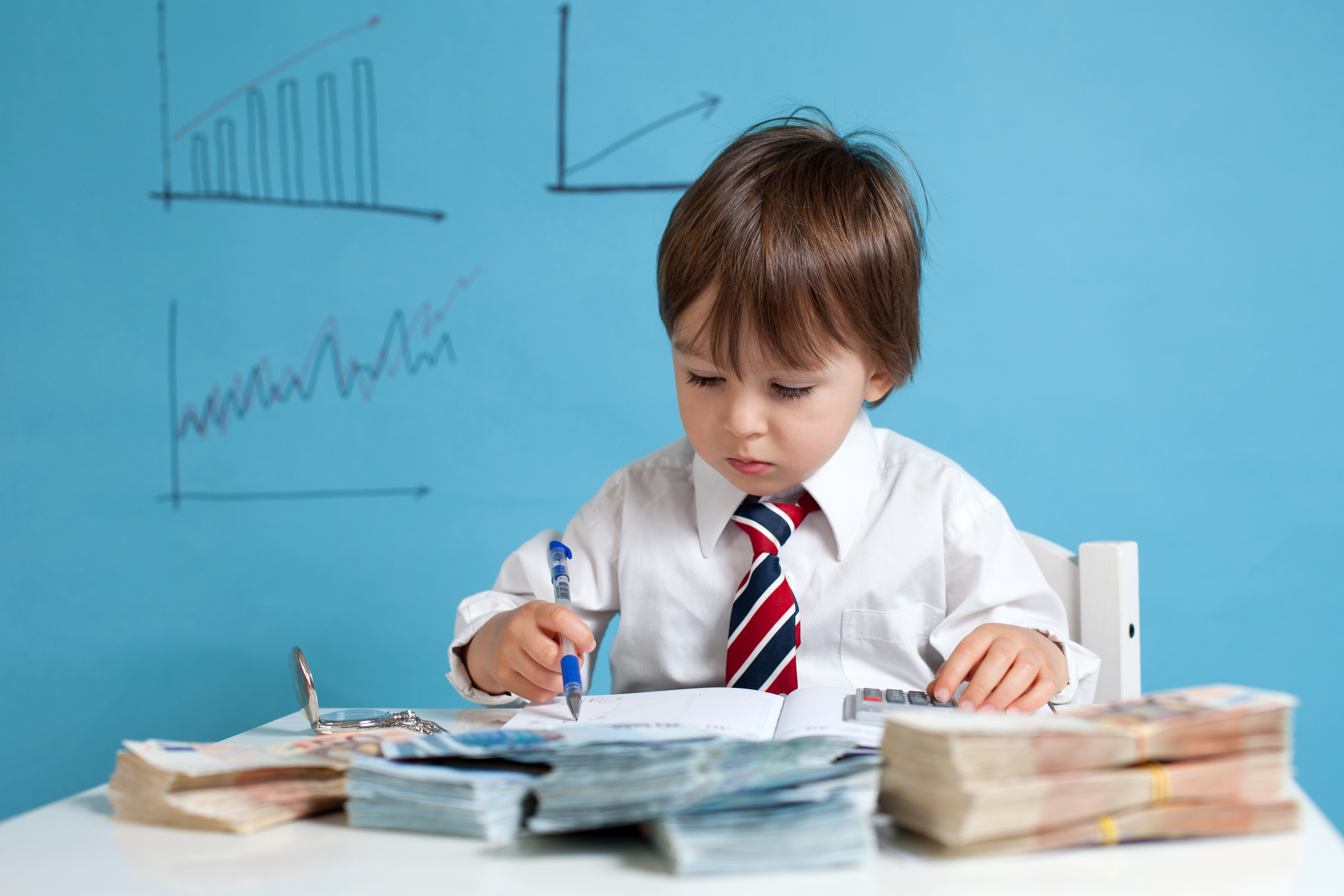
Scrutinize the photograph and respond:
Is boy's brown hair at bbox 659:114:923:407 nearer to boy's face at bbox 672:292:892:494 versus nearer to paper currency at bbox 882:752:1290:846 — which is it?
boy's face at bbox 672:292:892:494

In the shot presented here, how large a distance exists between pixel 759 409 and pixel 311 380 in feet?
3.17

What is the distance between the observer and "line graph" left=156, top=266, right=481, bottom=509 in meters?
1.52

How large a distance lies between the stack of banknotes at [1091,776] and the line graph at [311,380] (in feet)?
3.96

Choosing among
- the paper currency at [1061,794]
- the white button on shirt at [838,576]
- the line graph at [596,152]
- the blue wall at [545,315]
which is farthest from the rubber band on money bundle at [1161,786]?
the line graph at [596,152]

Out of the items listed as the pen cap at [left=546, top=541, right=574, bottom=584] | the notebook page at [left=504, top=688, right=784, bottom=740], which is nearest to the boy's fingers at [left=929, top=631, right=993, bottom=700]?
the notebook page at [left=504, top=688, right=784, bottom=740]

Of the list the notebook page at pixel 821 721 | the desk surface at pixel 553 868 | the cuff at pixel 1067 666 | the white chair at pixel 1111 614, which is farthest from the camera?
the white chair at pixel 1111 614

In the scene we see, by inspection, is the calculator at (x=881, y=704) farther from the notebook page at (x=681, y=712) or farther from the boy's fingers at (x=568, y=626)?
the boy's fingers at (x=568, y=626)

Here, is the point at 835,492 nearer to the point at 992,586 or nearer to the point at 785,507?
the point at 785,507

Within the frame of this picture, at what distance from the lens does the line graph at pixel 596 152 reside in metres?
1.47

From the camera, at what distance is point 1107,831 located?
1.38 ft

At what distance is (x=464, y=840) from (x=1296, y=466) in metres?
1.34

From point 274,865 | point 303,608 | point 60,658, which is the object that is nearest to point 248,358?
point 303,608

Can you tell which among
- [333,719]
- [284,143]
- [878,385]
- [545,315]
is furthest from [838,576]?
[284,143]

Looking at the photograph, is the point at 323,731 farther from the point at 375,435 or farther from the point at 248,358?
the point at 248,358
